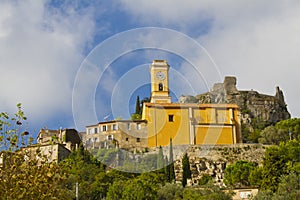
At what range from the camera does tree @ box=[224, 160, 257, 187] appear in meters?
39.0

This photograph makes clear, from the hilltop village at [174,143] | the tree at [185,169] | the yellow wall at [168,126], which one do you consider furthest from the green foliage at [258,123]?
the tree at [185,169]

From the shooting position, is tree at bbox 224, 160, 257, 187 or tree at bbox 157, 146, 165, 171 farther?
tree at bbox 157, 146, 165, 171

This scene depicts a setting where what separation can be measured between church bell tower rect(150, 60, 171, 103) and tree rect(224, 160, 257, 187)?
7894mm

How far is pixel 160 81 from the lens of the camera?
28.8 m

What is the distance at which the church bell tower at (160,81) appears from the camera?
28.0 metres

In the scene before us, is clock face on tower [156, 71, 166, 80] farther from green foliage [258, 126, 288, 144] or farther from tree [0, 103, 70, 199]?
green foliage [258, 126, 288, 144]

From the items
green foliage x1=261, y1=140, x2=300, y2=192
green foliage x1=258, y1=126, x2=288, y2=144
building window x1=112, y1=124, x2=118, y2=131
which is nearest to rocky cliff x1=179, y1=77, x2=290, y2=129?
green foliage x1=258, y1=126, x2=288, y2=144

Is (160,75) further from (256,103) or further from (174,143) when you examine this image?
(256,103)

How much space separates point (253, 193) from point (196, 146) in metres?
12.6

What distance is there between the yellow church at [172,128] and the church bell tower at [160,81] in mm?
3505

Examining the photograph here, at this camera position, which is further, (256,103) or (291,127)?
(256,103)

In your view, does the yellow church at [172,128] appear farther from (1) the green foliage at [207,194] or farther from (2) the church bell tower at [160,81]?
(1) the green foliage at [207,194]

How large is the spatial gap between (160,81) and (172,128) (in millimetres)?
19809

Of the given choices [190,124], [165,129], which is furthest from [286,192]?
[190,124]
